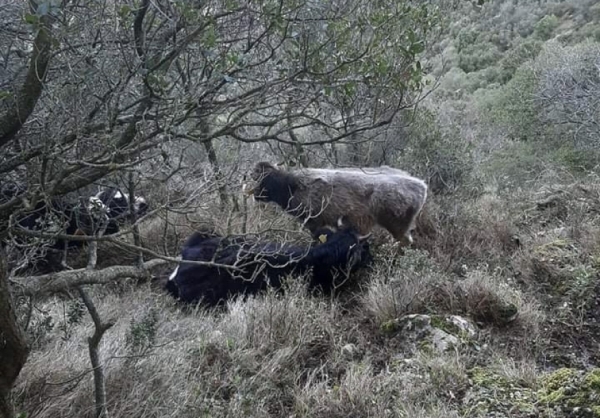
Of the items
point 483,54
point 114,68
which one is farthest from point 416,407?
point 483,54

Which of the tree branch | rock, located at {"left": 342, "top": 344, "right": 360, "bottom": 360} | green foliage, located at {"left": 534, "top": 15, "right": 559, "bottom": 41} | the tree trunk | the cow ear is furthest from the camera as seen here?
green foliage, located at {"left": 534, "top": 15, "right": 559, "bottom": 41}

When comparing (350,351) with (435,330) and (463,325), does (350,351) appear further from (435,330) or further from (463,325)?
(463,325)

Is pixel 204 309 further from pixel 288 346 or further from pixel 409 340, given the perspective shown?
pixel 409 340

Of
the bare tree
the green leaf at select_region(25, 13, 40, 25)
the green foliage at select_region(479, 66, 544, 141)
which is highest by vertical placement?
the green leaf at select_region(25, 13, 40, 25)

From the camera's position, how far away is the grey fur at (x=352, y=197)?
665 centimetres

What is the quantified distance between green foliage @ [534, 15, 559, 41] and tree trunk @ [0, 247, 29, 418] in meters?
20.8

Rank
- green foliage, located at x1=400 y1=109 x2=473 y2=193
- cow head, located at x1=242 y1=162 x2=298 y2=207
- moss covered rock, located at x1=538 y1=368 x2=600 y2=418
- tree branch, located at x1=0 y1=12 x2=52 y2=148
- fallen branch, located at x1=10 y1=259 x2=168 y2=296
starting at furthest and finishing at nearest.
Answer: green foliage, located at x1=400 y1=109 x2=473 y2=193, cow head, located at x1=242 y1=162 x2=298 y2=207, moss covered rock, located at x1=538 y1=368 x2=600 y2=418, fallen branch, located at x1=10 y1=259 x2=168 y2=296, tree branch, located at x1=0 y1=12 x2=52 y2=148

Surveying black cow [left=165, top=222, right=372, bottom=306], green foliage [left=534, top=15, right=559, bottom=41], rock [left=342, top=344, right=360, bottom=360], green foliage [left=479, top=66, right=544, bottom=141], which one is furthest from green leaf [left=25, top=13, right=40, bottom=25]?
green foliage [left=534, top=15, right=559, bottom=41]

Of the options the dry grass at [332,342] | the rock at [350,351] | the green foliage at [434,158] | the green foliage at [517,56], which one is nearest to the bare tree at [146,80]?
the dry grass at [332,342]

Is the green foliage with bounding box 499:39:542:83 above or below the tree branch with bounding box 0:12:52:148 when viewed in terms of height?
below

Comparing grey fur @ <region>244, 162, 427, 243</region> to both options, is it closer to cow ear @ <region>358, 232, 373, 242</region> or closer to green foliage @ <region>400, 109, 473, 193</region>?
cow ear @ <region>358, 232, 373, 242</region>

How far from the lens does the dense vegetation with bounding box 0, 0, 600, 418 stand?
3055mm

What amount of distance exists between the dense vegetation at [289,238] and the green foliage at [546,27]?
560 inches

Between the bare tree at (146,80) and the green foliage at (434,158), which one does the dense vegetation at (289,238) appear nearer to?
the bare tree at (146,80)
